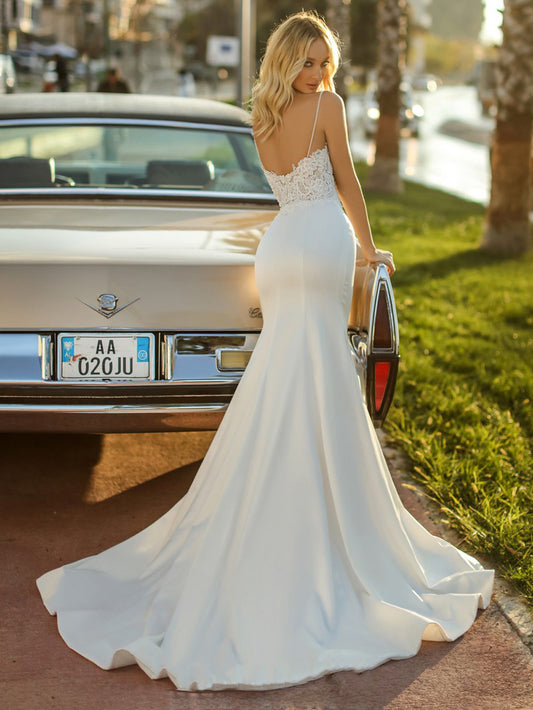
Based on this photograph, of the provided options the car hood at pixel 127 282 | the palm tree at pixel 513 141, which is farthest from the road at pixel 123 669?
the palm tree at pixel 513 141

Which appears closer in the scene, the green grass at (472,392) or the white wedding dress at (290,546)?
the white wedding dress at (290,546)

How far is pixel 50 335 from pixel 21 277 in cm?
24

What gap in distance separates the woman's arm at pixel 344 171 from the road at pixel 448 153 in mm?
15267

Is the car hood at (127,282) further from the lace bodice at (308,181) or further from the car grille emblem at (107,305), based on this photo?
the lace bodice at (308,181)

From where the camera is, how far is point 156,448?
219 inches

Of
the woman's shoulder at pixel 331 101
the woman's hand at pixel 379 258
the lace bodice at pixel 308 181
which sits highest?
the woman's shoulder at pixel 331 101

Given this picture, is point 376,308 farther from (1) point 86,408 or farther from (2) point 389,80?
(2) point 389,80

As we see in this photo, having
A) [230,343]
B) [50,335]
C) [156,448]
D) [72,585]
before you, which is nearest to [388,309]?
[230,343]

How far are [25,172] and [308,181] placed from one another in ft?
6.66

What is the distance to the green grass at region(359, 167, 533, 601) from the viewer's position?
15.0 feet

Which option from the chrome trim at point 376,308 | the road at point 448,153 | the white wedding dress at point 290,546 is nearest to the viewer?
the white wedding dress at point 290,546

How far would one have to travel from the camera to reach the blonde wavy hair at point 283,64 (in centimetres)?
353

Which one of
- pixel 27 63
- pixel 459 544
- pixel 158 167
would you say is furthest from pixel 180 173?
pixel 27 63

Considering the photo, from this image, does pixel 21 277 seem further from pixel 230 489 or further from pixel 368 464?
pixel 368 464
